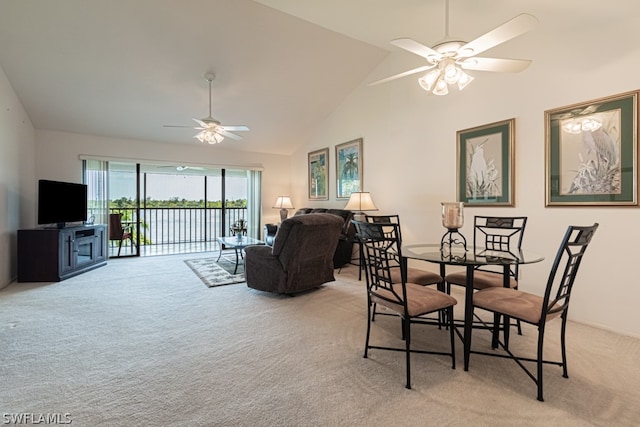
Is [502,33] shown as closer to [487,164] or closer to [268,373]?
[487,164]

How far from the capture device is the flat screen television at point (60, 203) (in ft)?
14.0

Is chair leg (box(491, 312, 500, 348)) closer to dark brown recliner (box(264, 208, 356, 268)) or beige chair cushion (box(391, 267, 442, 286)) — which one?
beige chair cushion (box(391, 267, 442, 286))

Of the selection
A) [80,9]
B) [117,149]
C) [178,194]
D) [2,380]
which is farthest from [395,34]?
[178,194]

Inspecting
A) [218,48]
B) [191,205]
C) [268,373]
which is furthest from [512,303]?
[191,205]

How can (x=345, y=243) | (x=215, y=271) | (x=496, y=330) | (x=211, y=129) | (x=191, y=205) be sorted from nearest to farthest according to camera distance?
(x=496, y=330)
(x=211, y=129)
(x=215, y=271)
(x=345, y=243)
(x=191, y=205)

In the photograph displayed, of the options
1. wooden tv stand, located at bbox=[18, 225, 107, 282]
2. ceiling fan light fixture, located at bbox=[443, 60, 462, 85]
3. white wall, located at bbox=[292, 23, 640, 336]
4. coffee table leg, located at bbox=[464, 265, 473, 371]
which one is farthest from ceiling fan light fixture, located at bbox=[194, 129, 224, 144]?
coffee table leg, located at bbox=[464, 265, 473, 371]

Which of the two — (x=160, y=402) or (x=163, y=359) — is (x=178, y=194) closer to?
(x=163, y=359)

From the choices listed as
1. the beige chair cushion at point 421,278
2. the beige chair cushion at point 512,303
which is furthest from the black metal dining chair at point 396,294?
the beige chair cushion at point 421,278

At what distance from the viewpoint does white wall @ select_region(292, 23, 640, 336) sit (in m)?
2.62

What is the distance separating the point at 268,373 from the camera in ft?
6.48

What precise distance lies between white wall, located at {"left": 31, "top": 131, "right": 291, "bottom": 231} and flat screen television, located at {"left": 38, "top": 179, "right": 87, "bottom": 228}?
2.69 ft

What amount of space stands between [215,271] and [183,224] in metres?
4.26

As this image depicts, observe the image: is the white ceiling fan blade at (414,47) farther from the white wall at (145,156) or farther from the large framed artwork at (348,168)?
the white wall at (145,156)

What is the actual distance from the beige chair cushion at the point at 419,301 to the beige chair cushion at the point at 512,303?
0.65 ft
